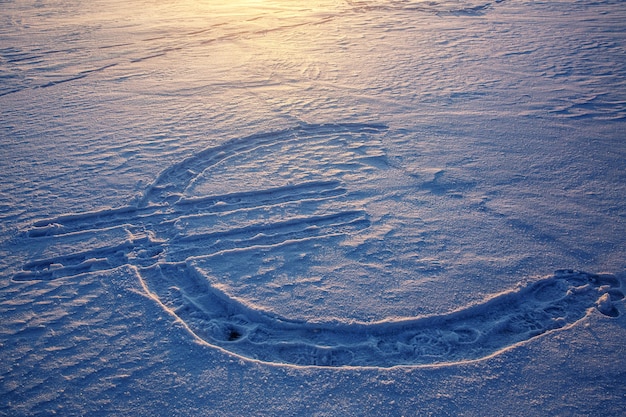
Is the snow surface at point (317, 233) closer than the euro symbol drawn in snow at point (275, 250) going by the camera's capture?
Yes

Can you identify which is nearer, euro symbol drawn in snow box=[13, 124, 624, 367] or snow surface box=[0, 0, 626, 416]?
snow surface box=[0, 0, 626, 416]

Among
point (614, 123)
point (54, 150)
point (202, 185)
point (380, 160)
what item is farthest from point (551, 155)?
point (54, 150)

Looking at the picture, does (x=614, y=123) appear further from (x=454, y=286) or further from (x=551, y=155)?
(x=454, y=286)

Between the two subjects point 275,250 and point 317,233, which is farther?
point 317,233
